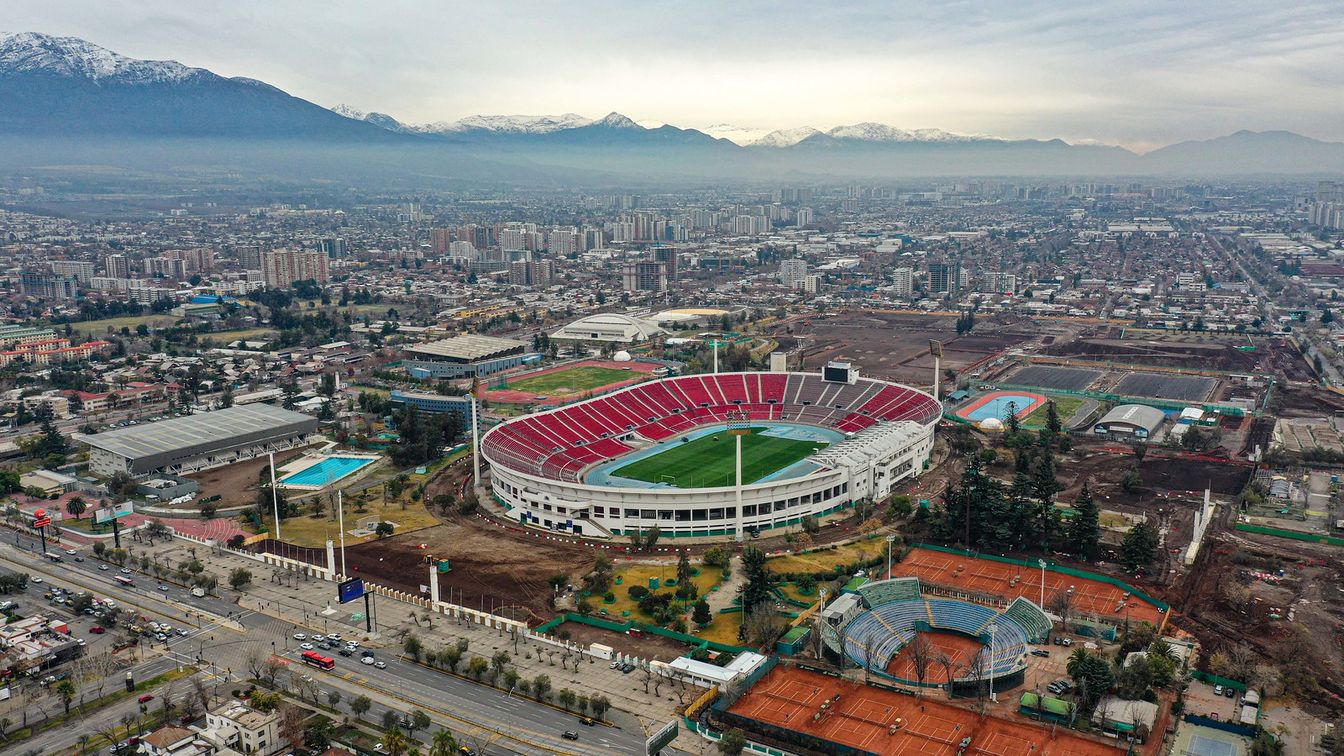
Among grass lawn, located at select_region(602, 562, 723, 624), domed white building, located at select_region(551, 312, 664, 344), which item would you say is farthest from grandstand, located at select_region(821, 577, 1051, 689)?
domed white building, located at select_region(551, 312, 664, 344)

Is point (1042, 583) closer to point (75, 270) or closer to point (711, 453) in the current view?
point (711, 453)

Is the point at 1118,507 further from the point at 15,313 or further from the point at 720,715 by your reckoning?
the point at 15,313

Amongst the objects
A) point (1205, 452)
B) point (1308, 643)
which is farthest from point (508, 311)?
point (1308, 643)

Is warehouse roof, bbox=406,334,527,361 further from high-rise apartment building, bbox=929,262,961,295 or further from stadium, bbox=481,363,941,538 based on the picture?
high-rise apartment building, bbox=929,262,961,295

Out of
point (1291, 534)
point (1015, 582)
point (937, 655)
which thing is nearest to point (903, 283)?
point (1291, 534)

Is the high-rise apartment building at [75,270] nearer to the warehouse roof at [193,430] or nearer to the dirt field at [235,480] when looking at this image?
the warehouse roof at [193,430]
